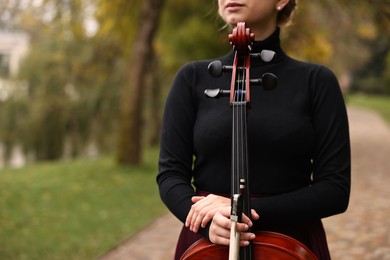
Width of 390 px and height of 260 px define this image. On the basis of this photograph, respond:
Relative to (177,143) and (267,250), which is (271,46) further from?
(267,250)

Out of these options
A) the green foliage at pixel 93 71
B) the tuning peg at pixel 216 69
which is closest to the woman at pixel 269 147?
the tuning peg at pixel 216 69

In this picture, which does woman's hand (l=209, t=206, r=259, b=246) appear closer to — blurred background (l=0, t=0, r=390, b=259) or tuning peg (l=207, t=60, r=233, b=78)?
tuning peg (l=207, t=60, r=233, b=78)

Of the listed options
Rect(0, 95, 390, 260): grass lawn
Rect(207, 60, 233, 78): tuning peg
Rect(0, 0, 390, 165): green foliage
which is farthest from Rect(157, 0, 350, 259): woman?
Rect(0, 0, 390, 165): green foliage

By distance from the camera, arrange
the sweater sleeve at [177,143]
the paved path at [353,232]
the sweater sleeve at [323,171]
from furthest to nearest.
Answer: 1. the paved path at [353,232]
2. the sweater sleeve at [177,143]
3. the sweater sleeve at [323,171]

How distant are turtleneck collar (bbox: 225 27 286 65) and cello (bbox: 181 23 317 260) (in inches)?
4.5

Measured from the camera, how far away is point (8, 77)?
58.4 feet

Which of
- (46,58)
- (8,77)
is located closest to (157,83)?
(46,58)

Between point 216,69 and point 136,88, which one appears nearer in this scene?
point 216,69

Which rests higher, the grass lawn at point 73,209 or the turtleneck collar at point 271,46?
the turtleneck collar at point 271,46

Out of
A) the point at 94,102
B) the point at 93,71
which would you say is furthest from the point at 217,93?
the point at 94,102

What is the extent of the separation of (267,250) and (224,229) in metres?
0.12

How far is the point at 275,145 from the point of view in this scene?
1.50 m

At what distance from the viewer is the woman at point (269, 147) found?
147 centimetres

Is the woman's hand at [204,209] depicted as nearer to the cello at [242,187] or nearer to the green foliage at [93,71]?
the cello at [242,187]
